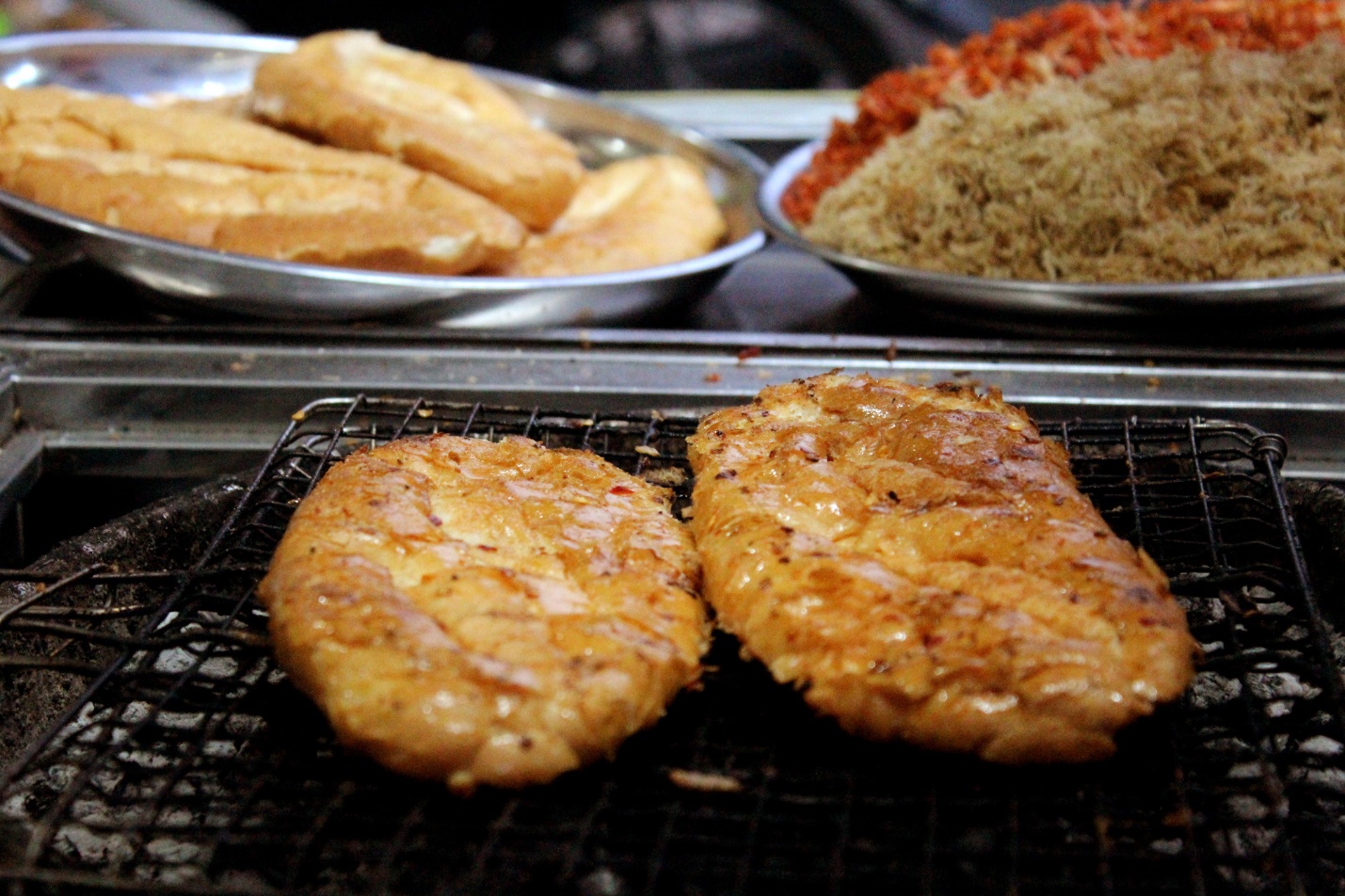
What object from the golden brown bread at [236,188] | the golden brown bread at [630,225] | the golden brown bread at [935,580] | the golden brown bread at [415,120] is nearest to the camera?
the golden brown bread at [935,580]

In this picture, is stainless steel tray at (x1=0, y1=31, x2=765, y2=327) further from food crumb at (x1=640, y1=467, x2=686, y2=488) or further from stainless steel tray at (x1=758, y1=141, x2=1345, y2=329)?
food crumb at (x1=640, y1=467, x2=686, y2=488)

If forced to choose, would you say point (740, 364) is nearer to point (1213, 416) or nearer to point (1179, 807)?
point (1213, 416)

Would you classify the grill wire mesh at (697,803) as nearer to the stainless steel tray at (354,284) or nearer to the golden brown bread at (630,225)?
the stainless steel tray at (354,284)

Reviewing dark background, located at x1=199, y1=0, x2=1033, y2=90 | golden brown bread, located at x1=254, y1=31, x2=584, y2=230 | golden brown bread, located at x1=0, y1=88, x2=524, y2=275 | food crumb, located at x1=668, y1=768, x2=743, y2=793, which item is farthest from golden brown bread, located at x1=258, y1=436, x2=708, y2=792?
dark background, located at x1=199, y1=0, x2=1033, y2=90

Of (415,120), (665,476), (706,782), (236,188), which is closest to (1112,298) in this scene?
(665,476)

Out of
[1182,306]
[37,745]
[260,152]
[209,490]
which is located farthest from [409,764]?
[260,152]

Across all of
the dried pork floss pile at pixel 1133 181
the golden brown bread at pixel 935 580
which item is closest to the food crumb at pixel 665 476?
the golden brown bread at pixel 935 580

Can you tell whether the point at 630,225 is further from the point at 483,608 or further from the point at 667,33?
the point at 667,33
